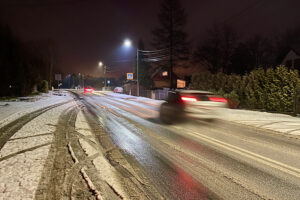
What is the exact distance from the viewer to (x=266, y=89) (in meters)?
14.6

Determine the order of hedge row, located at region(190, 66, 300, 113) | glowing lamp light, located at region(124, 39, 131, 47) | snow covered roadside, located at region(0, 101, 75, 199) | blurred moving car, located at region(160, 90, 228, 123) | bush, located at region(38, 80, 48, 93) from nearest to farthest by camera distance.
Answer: snow covered roadside, located at region(0, 101, 75, 199)
blurred moving car, located at region(160, 90, 228, 123)
hedge row, located at region(190, 66, 300, 113)
glowing lamp light, located at region(124, 39, 131, 47)
bush, located at region(38, 80, 48, 93)

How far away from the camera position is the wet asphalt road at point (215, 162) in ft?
10.6

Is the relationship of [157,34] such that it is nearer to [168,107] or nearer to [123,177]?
[168,107]

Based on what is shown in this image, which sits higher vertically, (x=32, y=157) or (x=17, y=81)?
(x=17, y=81)

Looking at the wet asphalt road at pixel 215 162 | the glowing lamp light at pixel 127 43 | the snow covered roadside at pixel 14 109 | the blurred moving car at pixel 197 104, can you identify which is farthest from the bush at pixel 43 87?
the wet asphalt road at pixel 215 162

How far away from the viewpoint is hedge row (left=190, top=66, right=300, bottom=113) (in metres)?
13.0

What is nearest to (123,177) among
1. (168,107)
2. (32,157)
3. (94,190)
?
(94,190)

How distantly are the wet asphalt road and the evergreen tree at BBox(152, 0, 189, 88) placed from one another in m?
29.3

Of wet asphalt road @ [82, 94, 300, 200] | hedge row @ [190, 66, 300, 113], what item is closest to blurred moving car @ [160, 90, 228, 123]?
wet asphalt road @ [82, 94, 300, 200]

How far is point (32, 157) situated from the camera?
178 inches

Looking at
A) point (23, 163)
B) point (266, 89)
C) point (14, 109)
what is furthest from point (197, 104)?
point (14, 109)

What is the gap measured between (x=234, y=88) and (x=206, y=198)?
16.4m

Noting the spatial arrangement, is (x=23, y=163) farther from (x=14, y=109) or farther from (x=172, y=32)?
(x=172, y=32)

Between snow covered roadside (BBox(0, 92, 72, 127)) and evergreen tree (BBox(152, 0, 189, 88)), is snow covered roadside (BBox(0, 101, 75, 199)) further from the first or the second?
evergreen tree (BBox(152, 0, 189, 88))
